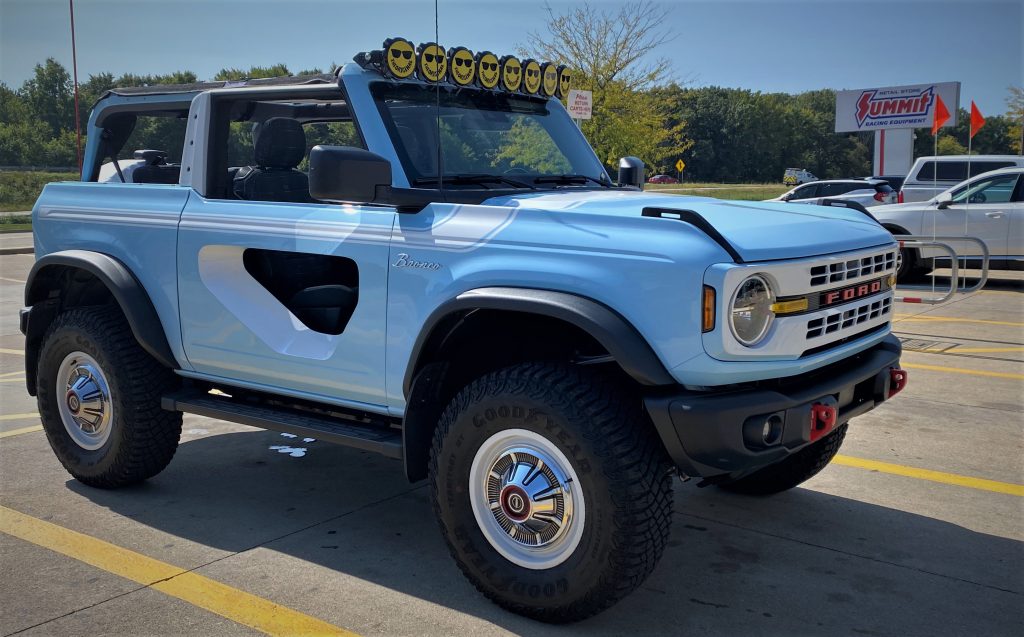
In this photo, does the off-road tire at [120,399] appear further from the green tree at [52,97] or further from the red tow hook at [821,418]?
the green tree at [52,97]

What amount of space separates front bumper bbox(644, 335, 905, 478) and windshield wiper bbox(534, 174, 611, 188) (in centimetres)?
159

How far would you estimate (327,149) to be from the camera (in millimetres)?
3439

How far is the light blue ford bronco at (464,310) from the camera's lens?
3070 mm

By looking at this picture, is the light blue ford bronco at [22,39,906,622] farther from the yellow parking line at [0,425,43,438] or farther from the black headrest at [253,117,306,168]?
the yellow parking line at [0,425,43,438]

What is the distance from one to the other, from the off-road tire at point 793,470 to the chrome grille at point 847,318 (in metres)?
0.65

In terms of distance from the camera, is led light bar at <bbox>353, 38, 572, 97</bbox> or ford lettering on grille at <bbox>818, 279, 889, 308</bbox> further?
led light bar at <bbox>353, 38, 572, 97</bbox>

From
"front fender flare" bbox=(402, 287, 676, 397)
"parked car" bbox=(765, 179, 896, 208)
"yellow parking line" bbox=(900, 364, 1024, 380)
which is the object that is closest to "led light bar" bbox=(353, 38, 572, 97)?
"front fender flare" bbox=(402, 287, 676, 397)

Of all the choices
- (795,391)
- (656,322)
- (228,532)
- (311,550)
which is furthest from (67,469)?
(795,391)

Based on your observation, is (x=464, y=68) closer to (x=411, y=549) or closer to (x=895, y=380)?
(x=411, y=549)

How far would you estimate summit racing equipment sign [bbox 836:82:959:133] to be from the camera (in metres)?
42.7

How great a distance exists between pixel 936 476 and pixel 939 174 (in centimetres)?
1608

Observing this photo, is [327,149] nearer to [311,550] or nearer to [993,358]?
[311,550]

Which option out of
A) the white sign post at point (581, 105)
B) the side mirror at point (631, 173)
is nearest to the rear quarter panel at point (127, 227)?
the side mirror at point (631, 173)

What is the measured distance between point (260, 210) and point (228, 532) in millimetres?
1467
